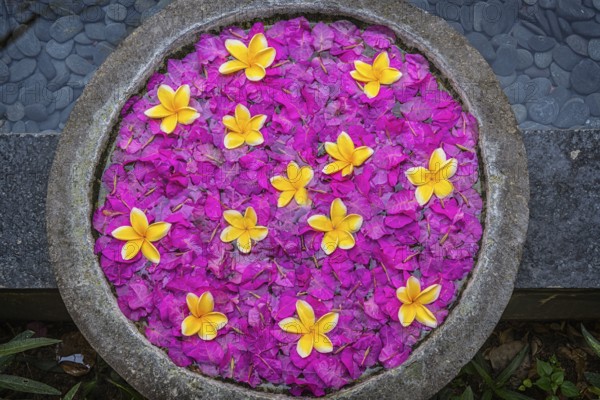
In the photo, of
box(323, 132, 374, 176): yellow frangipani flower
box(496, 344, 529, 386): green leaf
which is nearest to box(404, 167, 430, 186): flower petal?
box(323, 132, 374, 176): yellow frangipani flower

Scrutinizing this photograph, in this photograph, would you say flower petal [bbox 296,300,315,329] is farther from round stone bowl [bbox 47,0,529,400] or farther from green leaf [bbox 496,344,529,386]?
green leaf [bbox 496,344,529,386]

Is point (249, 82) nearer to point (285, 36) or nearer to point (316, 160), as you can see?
point (285, 36)

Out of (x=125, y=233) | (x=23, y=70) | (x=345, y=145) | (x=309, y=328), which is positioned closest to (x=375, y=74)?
(x=345, y=145)

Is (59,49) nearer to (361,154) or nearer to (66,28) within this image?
(66,28)

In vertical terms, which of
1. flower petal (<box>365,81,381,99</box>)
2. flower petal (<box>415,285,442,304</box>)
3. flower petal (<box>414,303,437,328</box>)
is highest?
flower petal (<box>365,81,381,99</box>)

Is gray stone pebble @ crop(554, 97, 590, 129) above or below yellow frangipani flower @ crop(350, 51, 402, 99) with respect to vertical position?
below

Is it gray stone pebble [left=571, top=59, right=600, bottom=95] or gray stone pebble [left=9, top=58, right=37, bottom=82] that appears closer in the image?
gray stone pebble [left=571, top=59, right=600, bottom=95]

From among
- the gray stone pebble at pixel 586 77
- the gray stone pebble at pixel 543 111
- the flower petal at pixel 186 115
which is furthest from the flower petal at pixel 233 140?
the gray stone pebble at pixel 586 77
